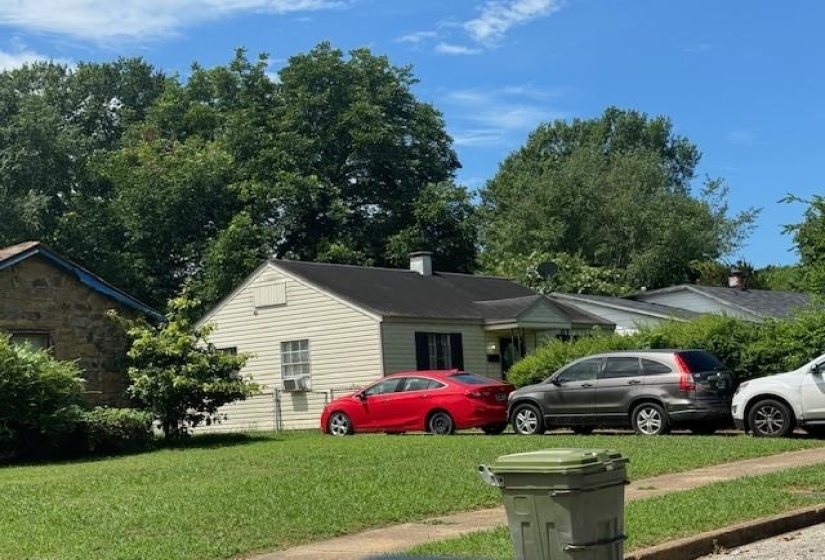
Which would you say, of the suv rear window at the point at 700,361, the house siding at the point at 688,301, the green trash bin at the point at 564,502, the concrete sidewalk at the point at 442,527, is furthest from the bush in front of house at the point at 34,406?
the house siding at the point at 688,301

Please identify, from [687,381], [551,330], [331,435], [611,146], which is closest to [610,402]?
[687,381]

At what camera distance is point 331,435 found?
80.6ft

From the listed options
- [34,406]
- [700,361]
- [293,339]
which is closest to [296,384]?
[293,339]

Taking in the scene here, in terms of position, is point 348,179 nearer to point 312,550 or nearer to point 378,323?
point 378,323

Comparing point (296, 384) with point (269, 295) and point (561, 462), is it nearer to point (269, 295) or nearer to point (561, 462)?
point (269, 295)

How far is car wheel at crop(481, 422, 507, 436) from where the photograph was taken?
23281 millimetres

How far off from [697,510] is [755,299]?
106 ft

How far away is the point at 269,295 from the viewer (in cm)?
3228

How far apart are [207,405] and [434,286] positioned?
499 inches

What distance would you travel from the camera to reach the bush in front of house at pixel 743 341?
75.5 feet

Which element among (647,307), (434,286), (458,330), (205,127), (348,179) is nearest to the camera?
(458,330)

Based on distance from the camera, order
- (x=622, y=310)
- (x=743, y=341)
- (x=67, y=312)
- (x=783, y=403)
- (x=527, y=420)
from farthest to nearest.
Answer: (x=622, y=310)
(x=67, y=312)
(x=743, y=341)
(x=527, y=420)
(x=783, y=403)

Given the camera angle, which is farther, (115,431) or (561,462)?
(115,431)

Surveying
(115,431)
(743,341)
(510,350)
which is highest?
(510,350)
